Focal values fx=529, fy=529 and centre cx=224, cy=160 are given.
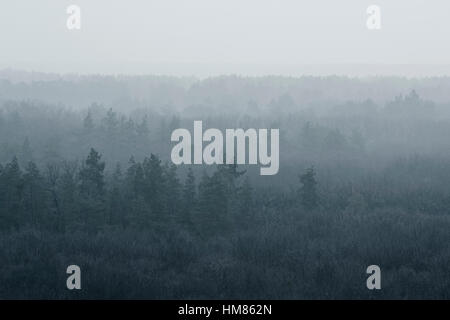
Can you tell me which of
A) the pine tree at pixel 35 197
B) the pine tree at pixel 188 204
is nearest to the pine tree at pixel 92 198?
the pine tree at pixel 35 197

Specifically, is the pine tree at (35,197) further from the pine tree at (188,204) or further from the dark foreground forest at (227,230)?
the pine tree at (188,204)

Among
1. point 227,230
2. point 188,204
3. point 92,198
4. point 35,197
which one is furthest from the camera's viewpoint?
point 188,204

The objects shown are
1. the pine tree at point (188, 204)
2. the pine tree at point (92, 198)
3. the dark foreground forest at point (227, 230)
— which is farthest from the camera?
the pine tree at point (188, 204)

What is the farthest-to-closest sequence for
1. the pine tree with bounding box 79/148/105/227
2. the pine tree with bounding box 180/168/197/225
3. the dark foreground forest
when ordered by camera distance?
1. the pine tree with bounding box 180/168/197/225
2. the pine tree with bounding box 79/148/105/227
3. the dark foreground forest

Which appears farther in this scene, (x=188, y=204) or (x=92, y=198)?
(x=188, y=204)

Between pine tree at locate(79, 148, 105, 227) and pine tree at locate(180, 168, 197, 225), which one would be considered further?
pine tree at locate(180, 168, 197, 225)

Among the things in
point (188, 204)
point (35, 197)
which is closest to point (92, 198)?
point (35, 197)

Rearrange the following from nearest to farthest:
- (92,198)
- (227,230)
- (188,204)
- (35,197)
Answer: (227,230)
(92,198)
(35,197)
(188,204)

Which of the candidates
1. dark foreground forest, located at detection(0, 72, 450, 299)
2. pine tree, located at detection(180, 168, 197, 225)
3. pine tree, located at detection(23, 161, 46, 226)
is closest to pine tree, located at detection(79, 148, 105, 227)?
dark foreground forest, located at detection(0, 72, 450, 299)

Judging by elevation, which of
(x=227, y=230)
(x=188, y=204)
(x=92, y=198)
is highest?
(x=92, y=198)

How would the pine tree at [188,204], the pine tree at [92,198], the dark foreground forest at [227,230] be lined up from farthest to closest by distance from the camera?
the pine tree at [188,204] < the pine tree at [92,198] < the dark foreground forest at [227,230]

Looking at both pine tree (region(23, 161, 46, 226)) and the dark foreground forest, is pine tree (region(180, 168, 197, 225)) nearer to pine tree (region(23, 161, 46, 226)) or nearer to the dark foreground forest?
the dark foreground forest

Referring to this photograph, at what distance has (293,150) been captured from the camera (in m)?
36.7

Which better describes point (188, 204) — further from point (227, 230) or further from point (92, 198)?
point (92, 198)
